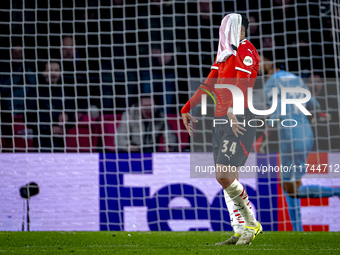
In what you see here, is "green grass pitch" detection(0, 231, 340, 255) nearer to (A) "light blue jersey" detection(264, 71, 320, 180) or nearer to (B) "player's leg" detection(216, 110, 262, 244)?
(B) "player's leg" detection(216, 110, 262, 244)

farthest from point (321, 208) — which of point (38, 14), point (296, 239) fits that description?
point (38, 14)

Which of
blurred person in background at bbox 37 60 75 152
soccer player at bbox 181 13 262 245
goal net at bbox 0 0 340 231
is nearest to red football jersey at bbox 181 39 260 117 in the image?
soccer player at bbox 181 13 262 245

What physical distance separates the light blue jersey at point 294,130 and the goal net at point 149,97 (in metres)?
0.09

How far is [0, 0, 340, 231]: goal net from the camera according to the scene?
5.80 metres

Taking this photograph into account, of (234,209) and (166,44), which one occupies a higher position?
(166,44)

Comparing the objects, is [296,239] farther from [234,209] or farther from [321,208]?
[321,208]

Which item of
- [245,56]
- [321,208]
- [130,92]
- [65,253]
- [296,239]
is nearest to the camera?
[65,253]

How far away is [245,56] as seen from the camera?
3.53 m

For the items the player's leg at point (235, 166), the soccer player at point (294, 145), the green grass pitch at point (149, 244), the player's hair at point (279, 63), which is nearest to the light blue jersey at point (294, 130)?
the soccer player at point (294, 145)

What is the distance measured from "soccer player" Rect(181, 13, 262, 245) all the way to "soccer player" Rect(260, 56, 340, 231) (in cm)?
229

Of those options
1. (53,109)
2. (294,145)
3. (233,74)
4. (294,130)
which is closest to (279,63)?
(294,130)

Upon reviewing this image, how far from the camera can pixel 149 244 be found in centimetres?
391

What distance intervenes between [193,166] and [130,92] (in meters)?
1.60

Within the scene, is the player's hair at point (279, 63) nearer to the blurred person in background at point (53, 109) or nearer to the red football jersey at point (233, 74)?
the blurred person in background at point (53, 109)
